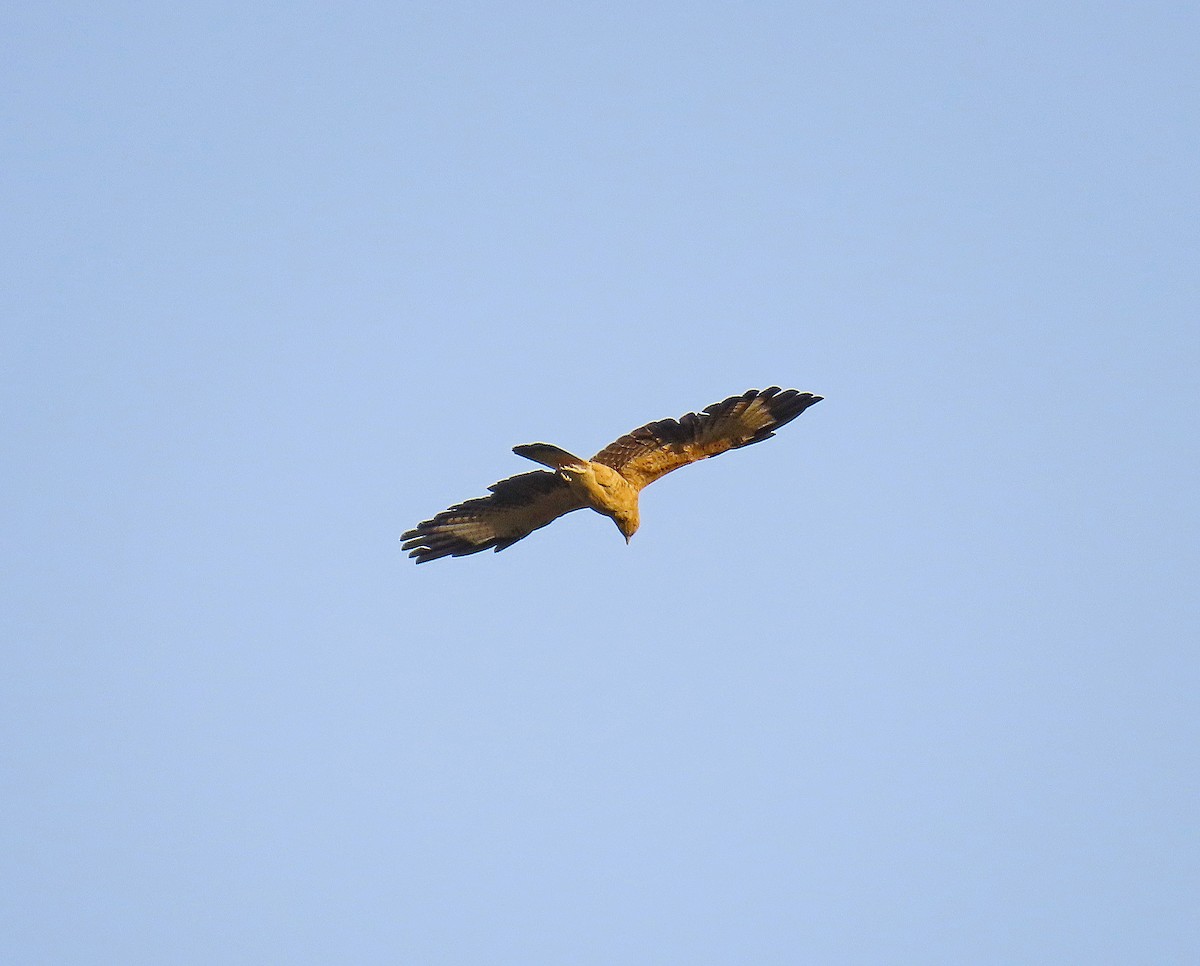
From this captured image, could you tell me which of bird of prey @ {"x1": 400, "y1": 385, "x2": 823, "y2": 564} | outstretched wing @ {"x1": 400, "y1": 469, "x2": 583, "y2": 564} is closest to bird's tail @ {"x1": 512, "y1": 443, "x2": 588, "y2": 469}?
bird of prey @ {"x1": 400, "y1": 385, "x2": 823, "y2": 564}

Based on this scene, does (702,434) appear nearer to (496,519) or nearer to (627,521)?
(627,521)

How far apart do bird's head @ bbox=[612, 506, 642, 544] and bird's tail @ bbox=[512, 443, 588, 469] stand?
0.69 metres

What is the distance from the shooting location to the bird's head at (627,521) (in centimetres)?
1361

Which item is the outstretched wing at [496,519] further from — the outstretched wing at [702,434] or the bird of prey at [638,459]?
the outstretched wing at [702,434]

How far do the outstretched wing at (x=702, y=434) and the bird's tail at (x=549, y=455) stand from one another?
528 millimetres

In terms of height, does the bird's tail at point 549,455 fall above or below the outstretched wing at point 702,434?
below

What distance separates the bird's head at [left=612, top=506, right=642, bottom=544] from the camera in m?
13.6

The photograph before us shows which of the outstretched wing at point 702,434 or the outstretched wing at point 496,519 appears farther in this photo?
the outstretched wing at point 496,519

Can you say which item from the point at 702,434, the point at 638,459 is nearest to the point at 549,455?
the point at 638,459

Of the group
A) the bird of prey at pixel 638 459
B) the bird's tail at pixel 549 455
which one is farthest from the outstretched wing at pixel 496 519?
the bird's tail at pixel 549 455

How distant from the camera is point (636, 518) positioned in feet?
45.0

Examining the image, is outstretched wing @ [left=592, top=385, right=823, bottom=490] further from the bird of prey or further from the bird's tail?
the bird's tail

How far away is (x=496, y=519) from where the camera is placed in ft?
47.2

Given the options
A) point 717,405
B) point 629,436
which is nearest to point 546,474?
point 629,436
